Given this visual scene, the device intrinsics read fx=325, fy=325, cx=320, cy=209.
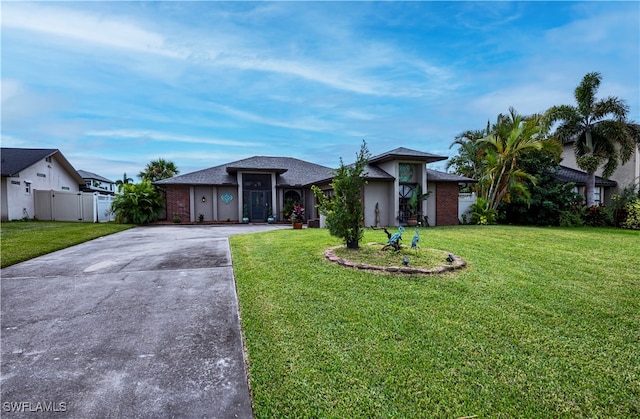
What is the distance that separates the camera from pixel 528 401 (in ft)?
7.57

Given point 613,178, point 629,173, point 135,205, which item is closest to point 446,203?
point 629,173

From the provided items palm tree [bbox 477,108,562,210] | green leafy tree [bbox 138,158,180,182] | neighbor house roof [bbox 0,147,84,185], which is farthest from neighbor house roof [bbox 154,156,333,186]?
green leafy tree [bbox 138,158,180,182]

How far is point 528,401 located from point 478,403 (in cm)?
37

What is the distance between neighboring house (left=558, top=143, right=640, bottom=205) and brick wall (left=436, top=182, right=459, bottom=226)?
27.9ft

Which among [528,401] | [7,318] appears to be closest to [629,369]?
[528,401]

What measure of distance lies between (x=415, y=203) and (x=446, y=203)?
232 centimetres

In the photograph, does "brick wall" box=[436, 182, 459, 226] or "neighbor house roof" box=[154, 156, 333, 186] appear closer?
"brick wall" box=[436, 182, 459, 226]

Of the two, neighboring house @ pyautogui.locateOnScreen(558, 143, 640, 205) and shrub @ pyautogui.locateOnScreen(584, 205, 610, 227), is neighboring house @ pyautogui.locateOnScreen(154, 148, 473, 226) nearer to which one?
shrub @ pyautogui.locateOnScreen(584, 205, 610, 227)

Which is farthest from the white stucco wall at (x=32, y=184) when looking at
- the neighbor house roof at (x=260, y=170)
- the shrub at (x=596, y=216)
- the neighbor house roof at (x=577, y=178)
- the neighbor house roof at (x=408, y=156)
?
the neighbor house roof at (x=577, y=178)

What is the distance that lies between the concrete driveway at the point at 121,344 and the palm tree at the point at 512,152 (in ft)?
53.0

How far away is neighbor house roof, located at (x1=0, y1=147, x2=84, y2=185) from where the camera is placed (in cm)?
1747

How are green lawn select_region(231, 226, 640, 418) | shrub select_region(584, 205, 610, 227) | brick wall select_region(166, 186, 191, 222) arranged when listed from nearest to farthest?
green lawn select_region(231, 226, 640, 418), shrub select_region(584, 205, 610, 227), brick wall select_region(166, 186, 191, 222)

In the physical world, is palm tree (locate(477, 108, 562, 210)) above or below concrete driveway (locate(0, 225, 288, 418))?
above

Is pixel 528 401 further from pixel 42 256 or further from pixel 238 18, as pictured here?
pixel 238 18
